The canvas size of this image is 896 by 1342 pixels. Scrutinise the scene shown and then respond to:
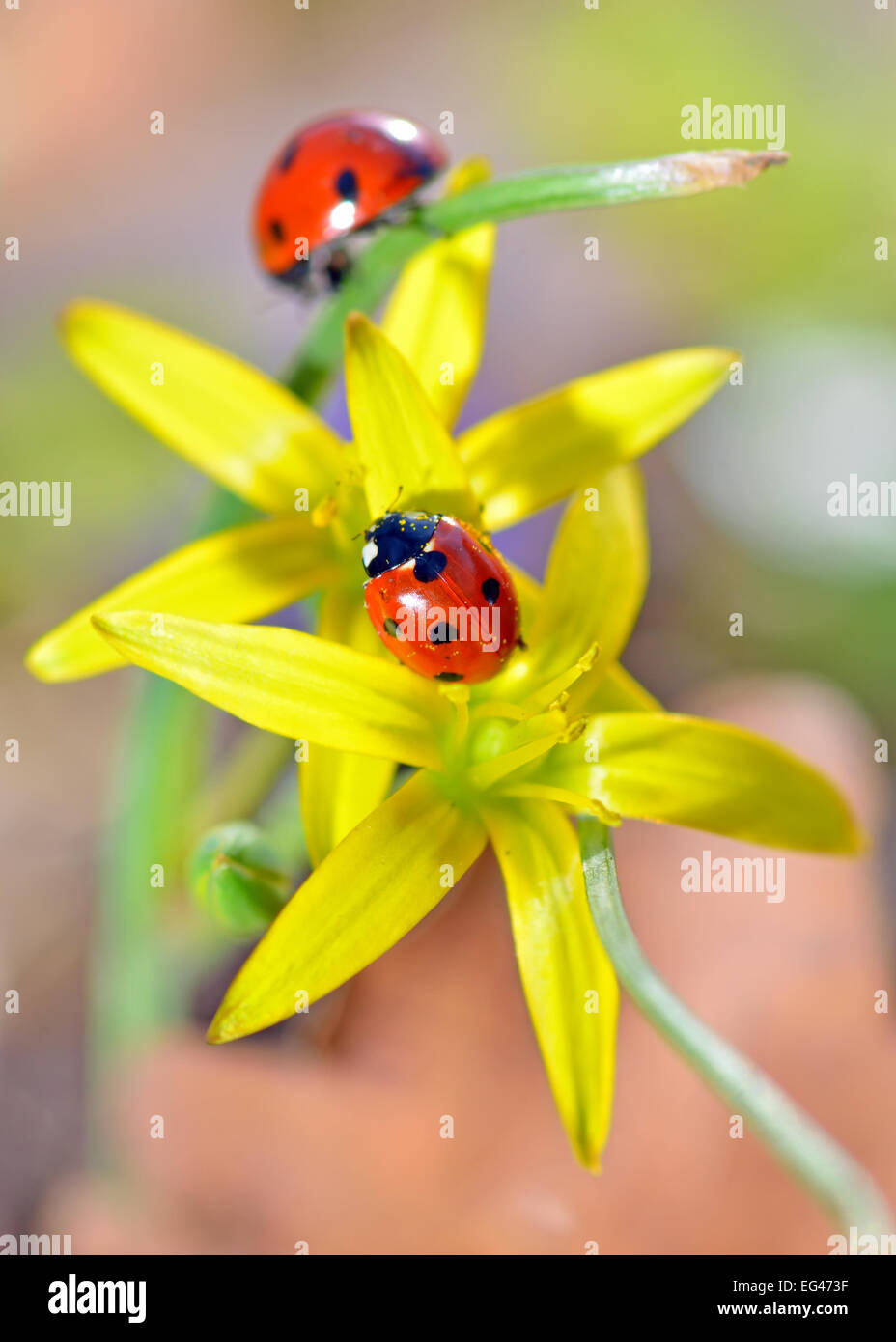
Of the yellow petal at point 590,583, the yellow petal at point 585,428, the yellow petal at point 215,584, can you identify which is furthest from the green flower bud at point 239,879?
the yellow petal at point 585,428

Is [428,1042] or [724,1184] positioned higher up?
[428,1042]

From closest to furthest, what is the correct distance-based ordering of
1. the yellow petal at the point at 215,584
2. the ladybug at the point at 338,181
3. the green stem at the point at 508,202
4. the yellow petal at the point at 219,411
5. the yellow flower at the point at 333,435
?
1. the green stem at the point at 508,202
2. the yellow petal at the point at 215,584
3. the yellow flower at the point at 333,435
4. the yellow petal at the point at 219,411
5. the ladybug at the point at 338,181

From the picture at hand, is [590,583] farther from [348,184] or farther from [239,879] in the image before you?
[348,184]

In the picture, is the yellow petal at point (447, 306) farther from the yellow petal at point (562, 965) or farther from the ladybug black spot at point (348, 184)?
the yellow petal at point (562, 965)

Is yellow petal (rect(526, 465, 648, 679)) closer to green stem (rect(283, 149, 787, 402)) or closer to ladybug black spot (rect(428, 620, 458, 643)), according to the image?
ladybug black spot (rect(428, 620, 458, 643))

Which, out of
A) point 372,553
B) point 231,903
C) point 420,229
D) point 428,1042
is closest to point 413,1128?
point 428,1042

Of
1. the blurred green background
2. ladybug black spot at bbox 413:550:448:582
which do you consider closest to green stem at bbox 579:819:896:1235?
ladybug black spot at bbox 413:550:448:582
